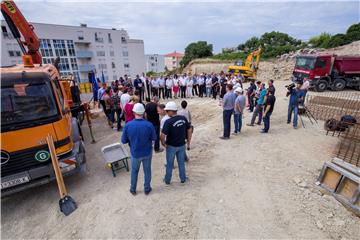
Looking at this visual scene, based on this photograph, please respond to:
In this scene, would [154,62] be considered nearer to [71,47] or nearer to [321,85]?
[71,47]

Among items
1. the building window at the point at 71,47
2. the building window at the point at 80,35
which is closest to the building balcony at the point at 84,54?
the building window at the point at 71,47

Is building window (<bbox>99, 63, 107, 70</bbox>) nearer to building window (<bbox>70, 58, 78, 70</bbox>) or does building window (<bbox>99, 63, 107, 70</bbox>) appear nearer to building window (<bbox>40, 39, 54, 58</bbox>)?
building window (<bbox>70, 58, 78, 70</bbox>)

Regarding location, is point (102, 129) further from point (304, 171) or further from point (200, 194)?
point (304, 171)

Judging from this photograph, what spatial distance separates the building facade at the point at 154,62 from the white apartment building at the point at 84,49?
82.5 feet

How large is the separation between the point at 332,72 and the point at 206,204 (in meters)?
15.5

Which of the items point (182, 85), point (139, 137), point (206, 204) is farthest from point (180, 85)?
point (206, 204)

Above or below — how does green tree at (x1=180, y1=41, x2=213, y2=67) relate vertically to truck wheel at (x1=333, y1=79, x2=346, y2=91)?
above

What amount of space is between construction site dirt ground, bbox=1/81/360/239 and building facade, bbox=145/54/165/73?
228ft

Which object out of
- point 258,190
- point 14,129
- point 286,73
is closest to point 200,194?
point 258,190

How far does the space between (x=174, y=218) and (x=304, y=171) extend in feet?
10.6

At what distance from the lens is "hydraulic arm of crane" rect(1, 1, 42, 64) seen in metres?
5.18

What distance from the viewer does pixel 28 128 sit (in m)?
3.30

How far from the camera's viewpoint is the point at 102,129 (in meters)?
8.16

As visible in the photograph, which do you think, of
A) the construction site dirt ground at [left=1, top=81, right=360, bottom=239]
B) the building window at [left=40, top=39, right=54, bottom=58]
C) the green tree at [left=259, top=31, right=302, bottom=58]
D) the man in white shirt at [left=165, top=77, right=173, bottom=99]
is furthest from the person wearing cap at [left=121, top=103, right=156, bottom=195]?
the building window at [left=40, top=39, right=54, bottom=58]
